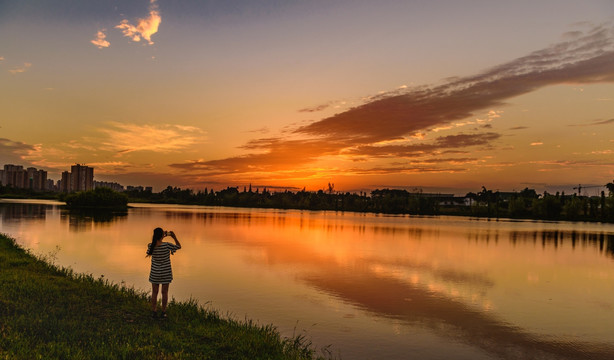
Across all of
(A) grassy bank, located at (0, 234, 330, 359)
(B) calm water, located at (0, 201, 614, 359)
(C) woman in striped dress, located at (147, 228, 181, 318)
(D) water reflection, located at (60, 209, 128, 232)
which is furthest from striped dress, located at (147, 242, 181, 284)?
(D) water reflection, located at (60, 209, 128, 232)

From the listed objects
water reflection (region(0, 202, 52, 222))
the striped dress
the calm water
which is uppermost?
the striped dress

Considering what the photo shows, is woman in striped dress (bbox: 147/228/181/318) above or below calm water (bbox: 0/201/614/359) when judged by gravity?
above

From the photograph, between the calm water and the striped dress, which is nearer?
the striped dress

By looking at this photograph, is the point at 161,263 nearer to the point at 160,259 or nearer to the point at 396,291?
the point at 160,259

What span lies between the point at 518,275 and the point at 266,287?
70.2 ft

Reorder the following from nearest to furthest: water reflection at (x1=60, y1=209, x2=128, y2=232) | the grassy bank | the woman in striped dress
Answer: the grassy bank, the woman in striped dress, water reflection at (x1=60, y1=209, x2=128, y2=232)

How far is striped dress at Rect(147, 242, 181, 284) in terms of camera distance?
13.5 meters

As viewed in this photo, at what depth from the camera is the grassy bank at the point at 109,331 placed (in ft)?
34.6

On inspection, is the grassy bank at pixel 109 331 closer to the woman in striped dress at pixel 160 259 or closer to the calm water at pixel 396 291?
the woman in striped dress at pixel 160 259

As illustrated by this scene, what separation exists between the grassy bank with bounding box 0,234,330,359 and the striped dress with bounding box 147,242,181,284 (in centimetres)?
145

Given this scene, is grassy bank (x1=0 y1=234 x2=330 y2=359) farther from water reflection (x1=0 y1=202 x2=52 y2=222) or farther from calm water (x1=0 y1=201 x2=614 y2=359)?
water reflection (x1=0 y1=202 x2=52 y2=222)

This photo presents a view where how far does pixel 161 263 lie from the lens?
13680 millimetres

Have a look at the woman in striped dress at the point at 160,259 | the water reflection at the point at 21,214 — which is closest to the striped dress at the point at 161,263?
the woman in striped dress at the point at 160,259

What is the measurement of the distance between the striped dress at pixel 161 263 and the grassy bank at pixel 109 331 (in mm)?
1455
